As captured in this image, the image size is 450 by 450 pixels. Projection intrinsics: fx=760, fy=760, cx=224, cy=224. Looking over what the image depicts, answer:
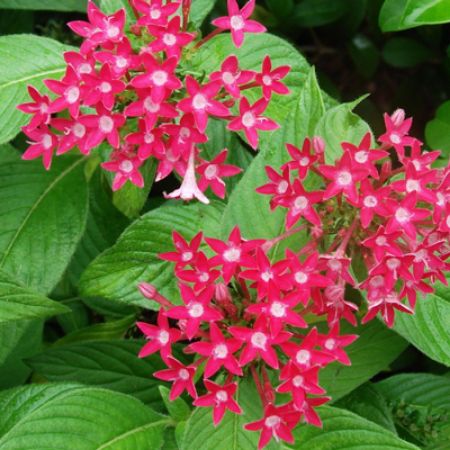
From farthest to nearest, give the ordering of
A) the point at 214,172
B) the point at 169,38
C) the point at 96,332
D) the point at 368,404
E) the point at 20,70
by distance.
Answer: the point at 96,332
the point at 368,404
the point at 20,70
the point at 214,172
the point at 169,38

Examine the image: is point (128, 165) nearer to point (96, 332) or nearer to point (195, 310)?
point (195, 310)

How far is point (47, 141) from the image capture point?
1.26 m

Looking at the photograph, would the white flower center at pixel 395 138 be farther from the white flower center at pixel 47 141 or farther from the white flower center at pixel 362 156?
the white flower center at pixel 47 141

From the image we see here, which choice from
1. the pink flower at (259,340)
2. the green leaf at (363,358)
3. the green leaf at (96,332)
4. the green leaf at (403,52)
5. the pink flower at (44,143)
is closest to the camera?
the pink flower at (259,340)

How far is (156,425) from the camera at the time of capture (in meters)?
1.30

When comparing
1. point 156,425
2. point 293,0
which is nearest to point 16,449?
point 156,425

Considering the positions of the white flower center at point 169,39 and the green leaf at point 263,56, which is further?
the green leaf at point 263,56

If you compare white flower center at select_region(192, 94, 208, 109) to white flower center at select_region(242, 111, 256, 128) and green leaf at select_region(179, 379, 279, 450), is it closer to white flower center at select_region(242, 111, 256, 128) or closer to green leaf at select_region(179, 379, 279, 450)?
white flower center at select_region(242, 111, 256, 128)

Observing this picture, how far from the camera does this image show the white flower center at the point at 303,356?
3.53 feet

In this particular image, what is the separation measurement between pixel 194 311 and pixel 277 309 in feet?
0.39

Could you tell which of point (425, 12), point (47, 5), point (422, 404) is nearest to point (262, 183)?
point (425, 12)

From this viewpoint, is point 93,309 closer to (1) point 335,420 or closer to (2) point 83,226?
(2) point 83,226

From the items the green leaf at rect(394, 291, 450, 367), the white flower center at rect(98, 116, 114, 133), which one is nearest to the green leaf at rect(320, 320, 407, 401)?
the green leaf at rect(394, 291, 450, 367)

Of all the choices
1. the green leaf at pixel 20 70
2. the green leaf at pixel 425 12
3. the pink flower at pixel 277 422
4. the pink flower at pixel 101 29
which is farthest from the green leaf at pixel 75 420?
the green leaf at pixel 425 12
